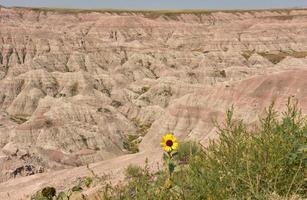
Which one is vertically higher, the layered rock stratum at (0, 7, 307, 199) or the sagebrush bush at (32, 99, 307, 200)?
the sagebrush bush at (32, 99, 307, 200)

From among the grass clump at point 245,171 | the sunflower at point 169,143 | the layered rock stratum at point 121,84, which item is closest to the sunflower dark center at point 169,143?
the sunflower at point 169,143

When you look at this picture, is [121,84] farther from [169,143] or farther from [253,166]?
[253,166]

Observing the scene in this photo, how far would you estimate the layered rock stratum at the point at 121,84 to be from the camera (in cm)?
3306

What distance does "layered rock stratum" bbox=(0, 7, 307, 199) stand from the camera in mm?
33062

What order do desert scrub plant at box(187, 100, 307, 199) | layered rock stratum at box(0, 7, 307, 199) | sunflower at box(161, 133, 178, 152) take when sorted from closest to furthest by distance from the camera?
desert scrub plant at box(187, 100, 307, 199) < sunflower at box(161, 133, 178, 152) < layered rock stratum at box(0, 7, 307, 199)

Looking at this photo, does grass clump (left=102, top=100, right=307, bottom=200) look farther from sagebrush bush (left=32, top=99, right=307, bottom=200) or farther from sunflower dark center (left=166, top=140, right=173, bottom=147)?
sunflower dark center (left=166, top=140, right=173, bottom=147)

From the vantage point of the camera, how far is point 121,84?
261ft

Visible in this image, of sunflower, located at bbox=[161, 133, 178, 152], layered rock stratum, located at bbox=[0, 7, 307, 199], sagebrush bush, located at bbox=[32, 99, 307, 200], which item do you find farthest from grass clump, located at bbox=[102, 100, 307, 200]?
layered rock stratum, located at bbox=[0, 7, 307, 199]

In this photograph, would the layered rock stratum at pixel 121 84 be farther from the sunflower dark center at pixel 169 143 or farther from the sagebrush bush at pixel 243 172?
the sunflower dark center at pixel 169 143

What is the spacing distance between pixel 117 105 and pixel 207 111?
29637 mm

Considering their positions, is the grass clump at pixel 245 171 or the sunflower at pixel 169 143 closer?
the grass clump at pixel 245 171

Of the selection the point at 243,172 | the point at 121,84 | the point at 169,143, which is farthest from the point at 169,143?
the point at 121,84

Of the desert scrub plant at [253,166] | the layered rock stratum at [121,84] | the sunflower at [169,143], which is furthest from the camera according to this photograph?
the layered rock stratum at [121,84]

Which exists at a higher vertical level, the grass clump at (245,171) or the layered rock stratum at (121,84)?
the grass clump at (245,171)
